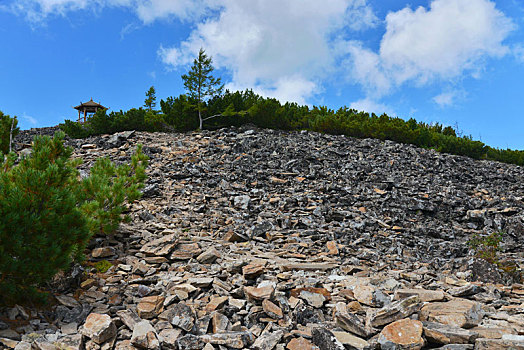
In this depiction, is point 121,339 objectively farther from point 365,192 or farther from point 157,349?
point 365,192

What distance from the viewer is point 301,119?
21.6 metres

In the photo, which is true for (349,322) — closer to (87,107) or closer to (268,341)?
(268,341)

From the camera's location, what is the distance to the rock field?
12.8 ft

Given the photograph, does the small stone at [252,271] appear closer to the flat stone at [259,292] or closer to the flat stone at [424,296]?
the flat stone at [259,292]

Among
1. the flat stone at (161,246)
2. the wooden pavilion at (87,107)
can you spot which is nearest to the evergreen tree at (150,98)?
the wooden pavilion at (87,107)

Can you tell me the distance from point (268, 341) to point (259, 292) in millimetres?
950

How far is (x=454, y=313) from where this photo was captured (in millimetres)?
4043

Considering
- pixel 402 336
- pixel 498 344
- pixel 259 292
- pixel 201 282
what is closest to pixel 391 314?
pixel 402 336

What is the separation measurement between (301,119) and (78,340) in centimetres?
1910

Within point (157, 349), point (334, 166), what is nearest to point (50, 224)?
point (157, 349)

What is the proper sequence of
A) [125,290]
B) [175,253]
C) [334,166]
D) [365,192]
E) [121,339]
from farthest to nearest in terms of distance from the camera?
1. [334,166]
2. [365,192]
3. [175,253]
4. [125,290]
5. [121,339]

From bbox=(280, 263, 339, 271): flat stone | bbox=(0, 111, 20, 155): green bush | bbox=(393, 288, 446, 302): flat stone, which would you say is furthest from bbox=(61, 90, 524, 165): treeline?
bbox=(393, 288, 446, 302): flat stone

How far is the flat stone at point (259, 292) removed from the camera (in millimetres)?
4586

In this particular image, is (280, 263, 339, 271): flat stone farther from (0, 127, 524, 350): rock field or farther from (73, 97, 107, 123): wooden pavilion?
(73, 97, 107, 123): wooden pavilion
